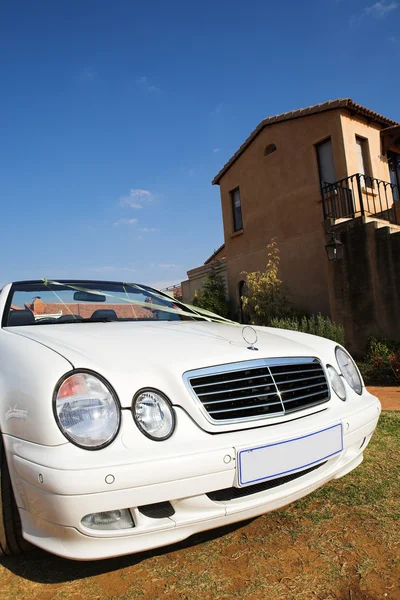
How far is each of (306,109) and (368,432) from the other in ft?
33.5

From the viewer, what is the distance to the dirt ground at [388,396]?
4.92 meters

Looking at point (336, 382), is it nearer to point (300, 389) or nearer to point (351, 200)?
point (300, 389)

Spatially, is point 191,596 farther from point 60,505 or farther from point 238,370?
point 238,370

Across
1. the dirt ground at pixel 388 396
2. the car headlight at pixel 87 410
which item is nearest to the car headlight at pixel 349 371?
the car headlight at pixel 87 410

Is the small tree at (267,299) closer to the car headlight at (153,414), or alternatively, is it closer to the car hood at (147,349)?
the car hood at (147,349)

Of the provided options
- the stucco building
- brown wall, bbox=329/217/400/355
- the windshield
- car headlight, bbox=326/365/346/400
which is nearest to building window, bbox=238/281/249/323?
the stucco building

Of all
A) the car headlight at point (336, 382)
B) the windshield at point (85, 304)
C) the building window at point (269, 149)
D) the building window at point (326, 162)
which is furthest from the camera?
the building window at point (269, 149)

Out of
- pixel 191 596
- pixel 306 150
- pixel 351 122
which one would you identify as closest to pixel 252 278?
pixel 306 150

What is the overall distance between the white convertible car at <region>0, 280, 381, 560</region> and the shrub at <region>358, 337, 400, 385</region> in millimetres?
4696

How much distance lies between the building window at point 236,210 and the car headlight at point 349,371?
10832 millimetres

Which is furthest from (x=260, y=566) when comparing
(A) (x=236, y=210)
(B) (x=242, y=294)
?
(A) (x=236, y=210)

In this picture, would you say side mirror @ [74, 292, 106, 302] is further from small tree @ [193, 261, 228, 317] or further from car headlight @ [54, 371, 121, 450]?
small tree @ [193, 261, 228, 317]

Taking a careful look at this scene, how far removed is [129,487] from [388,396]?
486 centimetres

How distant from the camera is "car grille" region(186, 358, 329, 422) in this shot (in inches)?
71.4
